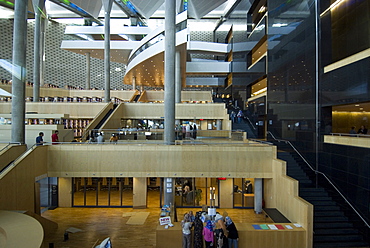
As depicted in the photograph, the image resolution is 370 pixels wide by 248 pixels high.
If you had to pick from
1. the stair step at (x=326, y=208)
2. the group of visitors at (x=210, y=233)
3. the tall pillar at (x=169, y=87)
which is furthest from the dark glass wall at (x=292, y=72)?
the group of visitors at (x=210, y=233)

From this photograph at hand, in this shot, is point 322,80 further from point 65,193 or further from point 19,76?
point 65,193

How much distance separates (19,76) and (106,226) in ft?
24.9

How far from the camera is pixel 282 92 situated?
1575cm

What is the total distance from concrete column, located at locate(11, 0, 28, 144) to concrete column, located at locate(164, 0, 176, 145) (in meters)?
6.44

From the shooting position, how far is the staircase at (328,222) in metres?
8.33

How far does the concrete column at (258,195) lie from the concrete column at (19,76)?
10.9 meters

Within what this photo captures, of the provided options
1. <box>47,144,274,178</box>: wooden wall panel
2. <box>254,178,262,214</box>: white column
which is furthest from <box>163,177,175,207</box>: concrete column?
<box>254,178,262,214</box>: white column

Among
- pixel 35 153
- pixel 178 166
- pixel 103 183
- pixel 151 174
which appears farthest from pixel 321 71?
pixel 35 153

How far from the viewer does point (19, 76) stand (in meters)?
12.0

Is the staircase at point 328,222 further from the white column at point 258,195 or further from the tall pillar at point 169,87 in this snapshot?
the tall pillar at point 169,87

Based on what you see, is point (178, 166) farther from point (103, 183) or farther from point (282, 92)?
point (282, 92)

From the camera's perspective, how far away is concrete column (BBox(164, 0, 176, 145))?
13.4 meters

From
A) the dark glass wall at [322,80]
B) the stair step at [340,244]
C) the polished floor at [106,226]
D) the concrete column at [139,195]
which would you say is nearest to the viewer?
the stair step at [340,244]

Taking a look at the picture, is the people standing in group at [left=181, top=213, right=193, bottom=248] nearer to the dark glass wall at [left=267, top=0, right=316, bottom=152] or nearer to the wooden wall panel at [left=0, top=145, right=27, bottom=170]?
the wooden wall panel at [left=0, top=145, right=27, bottom=170]
